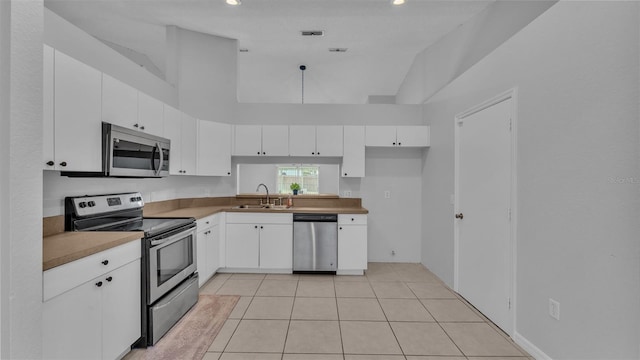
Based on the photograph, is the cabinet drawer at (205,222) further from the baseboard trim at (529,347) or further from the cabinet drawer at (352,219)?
the baseboard trim at (529,347)

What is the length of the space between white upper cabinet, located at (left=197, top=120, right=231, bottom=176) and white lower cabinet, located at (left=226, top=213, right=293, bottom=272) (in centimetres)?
67

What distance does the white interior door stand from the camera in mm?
2398

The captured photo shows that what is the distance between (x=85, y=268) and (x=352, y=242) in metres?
2.81

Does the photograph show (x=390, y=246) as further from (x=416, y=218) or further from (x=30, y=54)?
(x=30, y=54)

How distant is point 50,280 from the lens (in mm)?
1394

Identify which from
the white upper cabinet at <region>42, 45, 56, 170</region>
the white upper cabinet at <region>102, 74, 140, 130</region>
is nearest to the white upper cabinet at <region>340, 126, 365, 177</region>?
the white upper cabinet at <region>102, 74, 140, 130</region>

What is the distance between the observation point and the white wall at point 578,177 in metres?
1.48

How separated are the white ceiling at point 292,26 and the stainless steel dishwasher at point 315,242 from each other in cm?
228

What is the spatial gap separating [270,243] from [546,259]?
288 cm

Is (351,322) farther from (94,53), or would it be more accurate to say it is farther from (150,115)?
(94,53)

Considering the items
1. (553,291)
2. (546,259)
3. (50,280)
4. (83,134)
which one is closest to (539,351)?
(553,291)

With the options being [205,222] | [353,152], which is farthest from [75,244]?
[353,152]

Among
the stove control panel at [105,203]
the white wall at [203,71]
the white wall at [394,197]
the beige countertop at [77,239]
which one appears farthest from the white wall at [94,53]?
the white wall at [394,197]

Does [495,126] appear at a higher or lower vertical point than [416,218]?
higher
